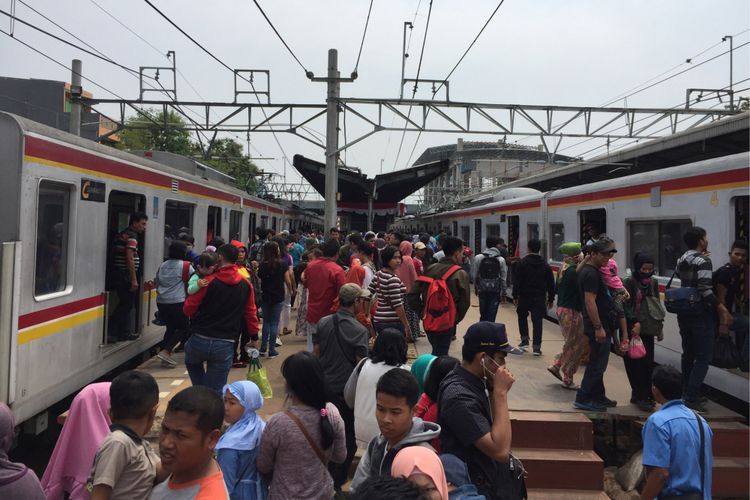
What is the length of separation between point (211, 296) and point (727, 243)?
16.2ft

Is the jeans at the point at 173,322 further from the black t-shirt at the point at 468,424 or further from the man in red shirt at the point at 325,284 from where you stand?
the black t-shirt at the point at 468,424

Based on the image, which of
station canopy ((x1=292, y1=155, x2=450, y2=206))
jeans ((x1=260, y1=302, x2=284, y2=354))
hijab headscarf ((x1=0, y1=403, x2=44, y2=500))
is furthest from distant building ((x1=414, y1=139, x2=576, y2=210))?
hijab headscarf ((x1=0, y1=403, x2=44, y2=500))

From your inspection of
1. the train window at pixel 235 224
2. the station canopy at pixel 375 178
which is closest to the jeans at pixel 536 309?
the train window at pixel 235 224

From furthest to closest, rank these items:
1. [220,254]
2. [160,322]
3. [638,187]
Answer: [638,187]
[160,322]
[220,254]

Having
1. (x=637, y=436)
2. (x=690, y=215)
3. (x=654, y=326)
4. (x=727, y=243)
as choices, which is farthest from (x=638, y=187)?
(x=637, y=436)

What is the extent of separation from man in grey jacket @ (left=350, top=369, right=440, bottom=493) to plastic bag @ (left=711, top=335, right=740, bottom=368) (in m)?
3.80

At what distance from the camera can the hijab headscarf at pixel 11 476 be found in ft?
6.33

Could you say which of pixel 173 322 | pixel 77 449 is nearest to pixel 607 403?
pixel 77 449

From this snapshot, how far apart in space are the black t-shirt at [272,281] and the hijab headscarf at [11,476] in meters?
4.87

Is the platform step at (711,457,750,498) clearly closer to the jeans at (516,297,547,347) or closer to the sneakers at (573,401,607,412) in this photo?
the sneakers at (573,401,607,412)

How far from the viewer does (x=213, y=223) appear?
34.4 ft

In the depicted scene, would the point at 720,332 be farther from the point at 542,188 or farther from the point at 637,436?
the point at 542,188

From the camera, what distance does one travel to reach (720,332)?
4809 mm

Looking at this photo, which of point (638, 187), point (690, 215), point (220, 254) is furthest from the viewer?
point (638, 187)
